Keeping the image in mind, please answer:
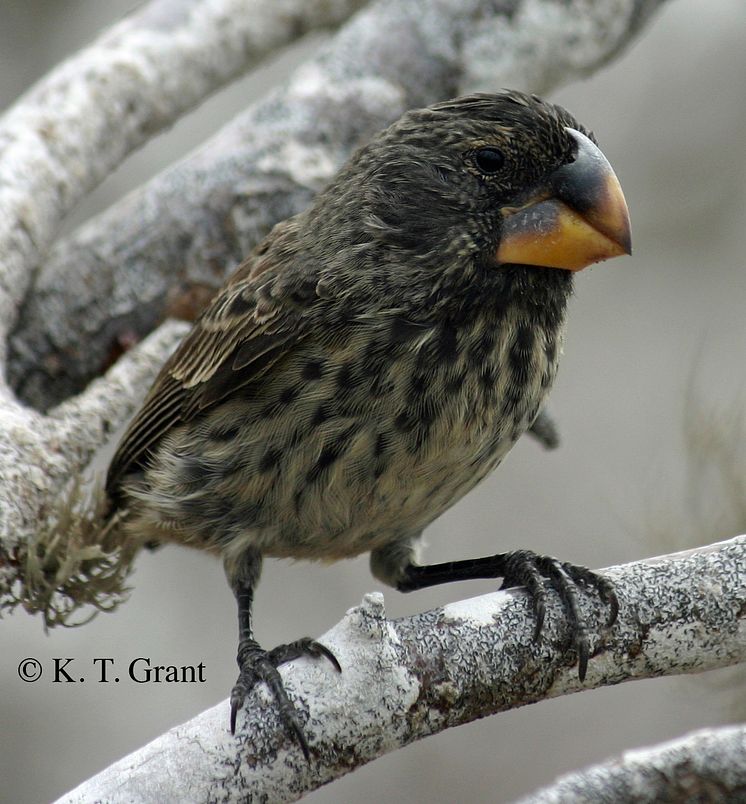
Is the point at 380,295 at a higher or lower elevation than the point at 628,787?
higher

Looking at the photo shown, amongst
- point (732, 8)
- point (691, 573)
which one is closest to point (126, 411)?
point (691, 573)

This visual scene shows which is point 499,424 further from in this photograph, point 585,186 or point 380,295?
point 585,186

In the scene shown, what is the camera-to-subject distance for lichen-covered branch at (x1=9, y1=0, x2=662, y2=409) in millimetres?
3686

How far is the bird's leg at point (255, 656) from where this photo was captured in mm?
1938

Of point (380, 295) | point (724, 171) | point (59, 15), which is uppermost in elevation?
point (59, 15)

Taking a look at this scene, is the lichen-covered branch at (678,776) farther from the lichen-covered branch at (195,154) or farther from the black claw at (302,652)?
the lichen-covered branch at (195,154)

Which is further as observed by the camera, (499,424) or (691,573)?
(499,424)

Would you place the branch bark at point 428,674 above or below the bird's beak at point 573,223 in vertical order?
below

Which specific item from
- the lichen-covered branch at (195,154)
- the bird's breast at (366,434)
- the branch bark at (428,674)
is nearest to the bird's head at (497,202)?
the bird's breast at (366,434)

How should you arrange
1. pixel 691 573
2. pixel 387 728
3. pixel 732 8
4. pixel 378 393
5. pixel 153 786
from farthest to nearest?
pixel 732 8 → pixel 378 393 → pixel 691 573 → pixel 387 728 → pixel 153 786

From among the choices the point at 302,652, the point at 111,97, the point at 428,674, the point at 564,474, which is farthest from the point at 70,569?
the point at 564,474

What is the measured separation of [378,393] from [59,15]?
563 cm

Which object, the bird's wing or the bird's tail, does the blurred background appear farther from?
the bird's tail

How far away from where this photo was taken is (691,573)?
6.91ft
